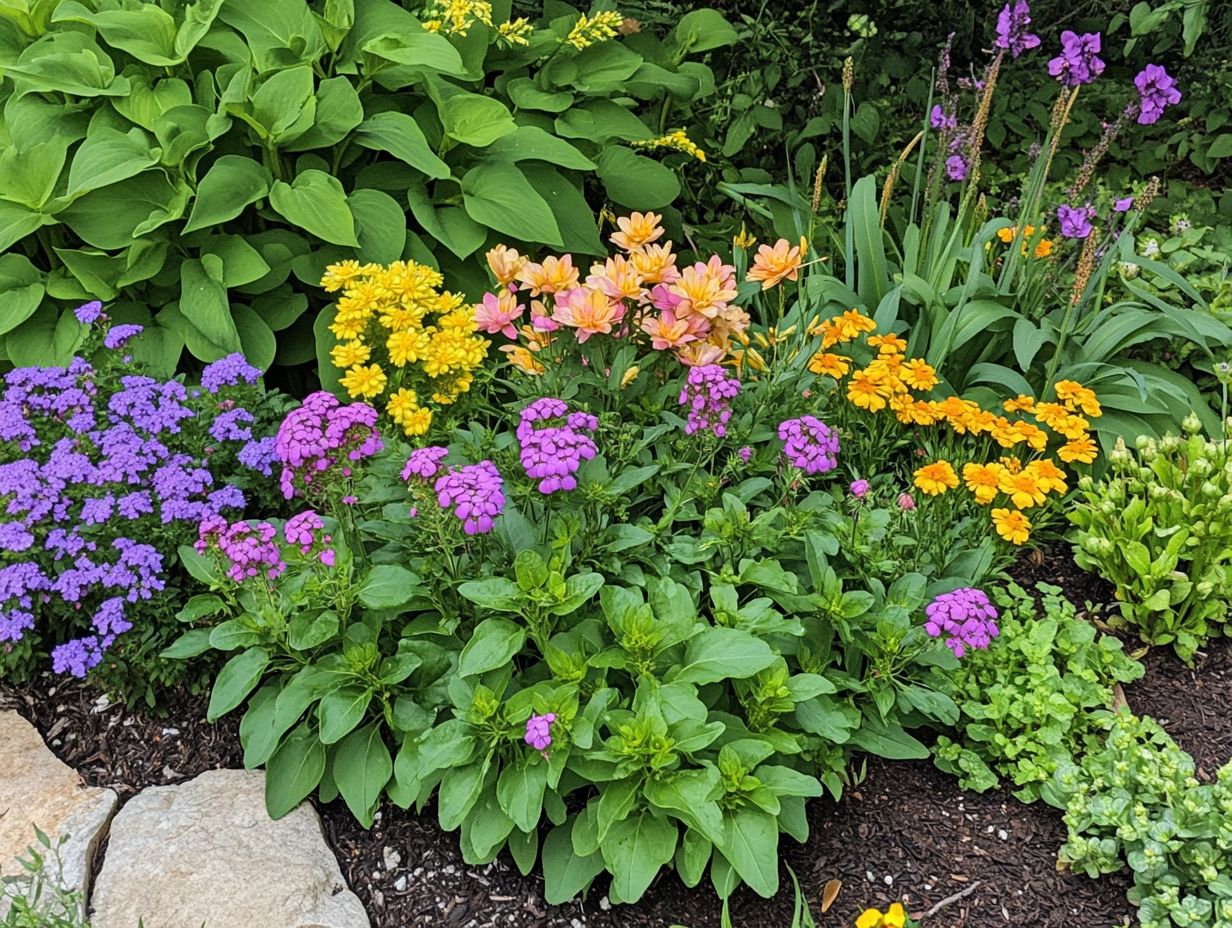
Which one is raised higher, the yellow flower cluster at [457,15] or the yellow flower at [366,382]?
the yellow flower cluster at [457,15]

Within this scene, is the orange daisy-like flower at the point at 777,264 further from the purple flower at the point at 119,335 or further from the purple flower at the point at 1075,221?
the purple flower at the point at 119,335

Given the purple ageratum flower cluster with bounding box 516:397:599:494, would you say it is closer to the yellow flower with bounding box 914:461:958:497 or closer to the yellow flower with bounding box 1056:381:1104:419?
the yellow flower with bounding box 914:461:958:497

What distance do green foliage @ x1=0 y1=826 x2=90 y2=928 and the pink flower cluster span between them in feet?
1.92

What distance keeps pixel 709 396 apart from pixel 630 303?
0.37 meters

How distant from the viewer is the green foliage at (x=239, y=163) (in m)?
2.88

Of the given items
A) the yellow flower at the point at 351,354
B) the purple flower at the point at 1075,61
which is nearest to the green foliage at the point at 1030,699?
the purple flower at the point at 1075,61

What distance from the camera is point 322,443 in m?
2.10

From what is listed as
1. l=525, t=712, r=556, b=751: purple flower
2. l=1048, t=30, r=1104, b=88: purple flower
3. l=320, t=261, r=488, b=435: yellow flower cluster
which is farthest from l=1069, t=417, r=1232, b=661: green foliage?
l=320, t=261, r=488, b=435: yellow flower cluster

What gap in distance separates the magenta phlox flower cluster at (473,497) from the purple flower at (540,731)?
368 millimetres

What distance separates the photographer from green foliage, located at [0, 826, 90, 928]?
1854 mm

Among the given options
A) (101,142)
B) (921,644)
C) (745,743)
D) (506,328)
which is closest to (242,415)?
(506,328)

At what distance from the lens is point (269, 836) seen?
2.22 m

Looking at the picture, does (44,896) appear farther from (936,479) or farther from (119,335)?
(936,479)

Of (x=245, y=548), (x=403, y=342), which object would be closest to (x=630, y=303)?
(x=403, y=342)
